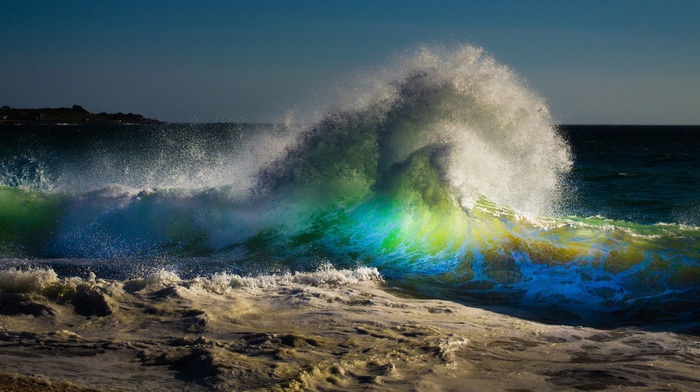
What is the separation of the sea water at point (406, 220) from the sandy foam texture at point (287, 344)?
1.14 meters

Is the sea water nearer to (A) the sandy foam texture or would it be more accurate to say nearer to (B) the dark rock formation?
(A) the sandy foam texture

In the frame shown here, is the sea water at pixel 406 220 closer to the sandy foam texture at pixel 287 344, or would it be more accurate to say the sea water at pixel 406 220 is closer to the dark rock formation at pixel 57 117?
the sandy foam texture at pixel 287 344

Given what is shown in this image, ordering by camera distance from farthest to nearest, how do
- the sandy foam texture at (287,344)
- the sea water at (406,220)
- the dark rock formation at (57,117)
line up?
the dark rock formation at (57,117)
the sea water at (406,220)
the sandy foam texture at (287,344)

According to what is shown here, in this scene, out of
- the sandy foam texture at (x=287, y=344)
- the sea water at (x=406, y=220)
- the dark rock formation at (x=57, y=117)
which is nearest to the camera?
the sandy foam texture at (x=287, y=344)

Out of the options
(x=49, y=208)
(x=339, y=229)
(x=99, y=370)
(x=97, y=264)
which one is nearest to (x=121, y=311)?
(x=99, y=370)

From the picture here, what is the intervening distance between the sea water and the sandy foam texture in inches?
44.8

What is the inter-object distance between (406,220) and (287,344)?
5.93 m

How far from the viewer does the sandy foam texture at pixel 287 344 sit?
4773mm

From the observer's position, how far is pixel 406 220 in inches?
440

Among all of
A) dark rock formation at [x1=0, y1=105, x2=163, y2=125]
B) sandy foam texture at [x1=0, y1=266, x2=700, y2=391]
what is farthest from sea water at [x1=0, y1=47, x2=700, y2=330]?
dark rock formation at [x1=0, y1=105, x2=163, y2=125]

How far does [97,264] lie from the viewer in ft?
31.6

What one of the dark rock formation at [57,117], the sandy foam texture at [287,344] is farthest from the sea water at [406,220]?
the dark rock formation at [57,117]

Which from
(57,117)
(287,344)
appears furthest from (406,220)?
(57,117)

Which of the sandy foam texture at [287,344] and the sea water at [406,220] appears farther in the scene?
the sea water at [406,220]
